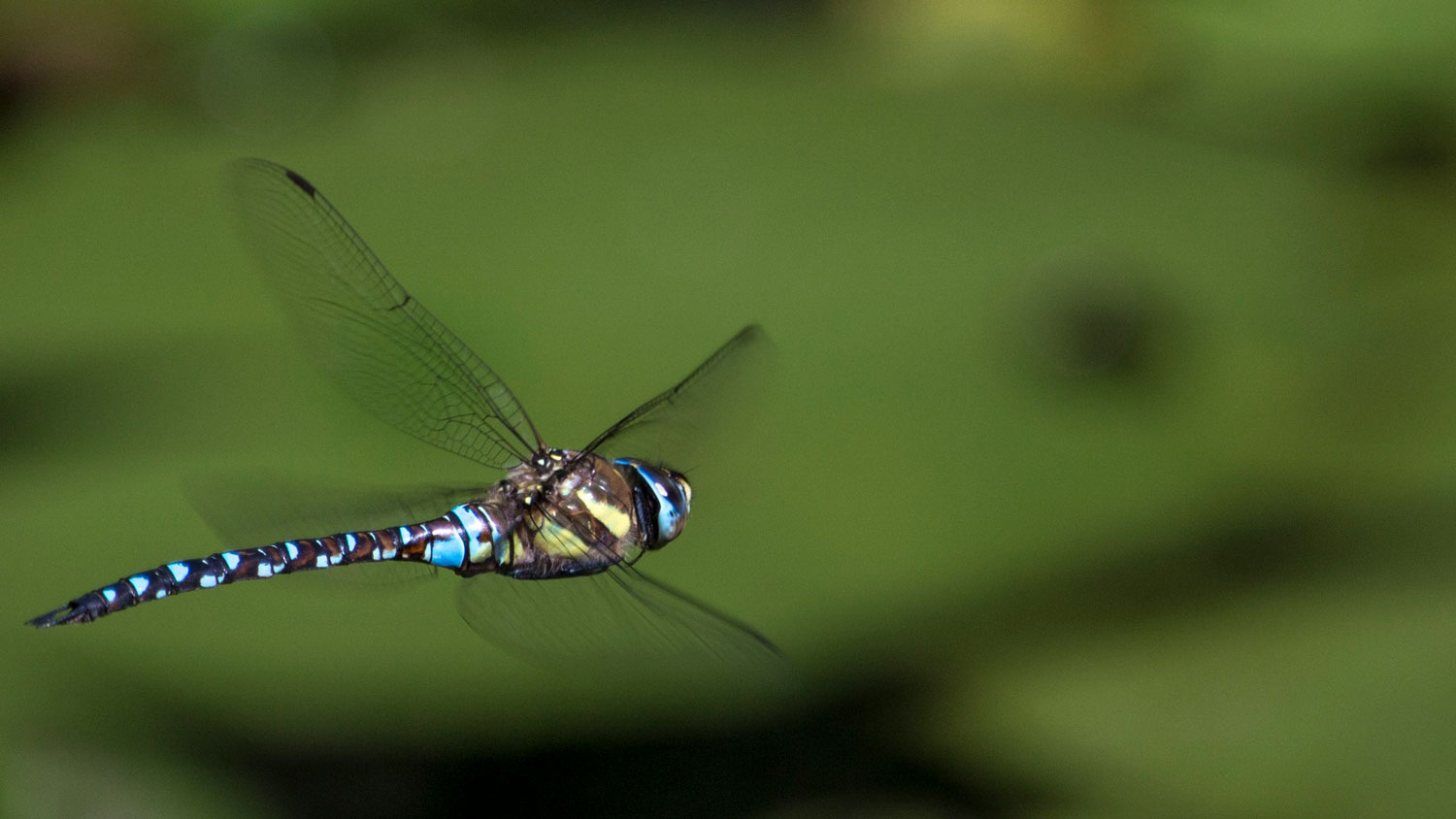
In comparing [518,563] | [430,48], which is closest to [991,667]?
[518,563]

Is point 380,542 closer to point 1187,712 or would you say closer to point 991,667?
point 991,667

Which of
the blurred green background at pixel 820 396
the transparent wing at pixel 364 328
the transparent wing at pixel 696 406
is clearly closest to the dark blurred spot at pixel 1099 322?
the blurred green background at pixel 820 396

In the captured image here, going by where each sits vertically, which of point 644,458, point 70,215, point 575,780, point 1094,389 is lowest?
point 575,780

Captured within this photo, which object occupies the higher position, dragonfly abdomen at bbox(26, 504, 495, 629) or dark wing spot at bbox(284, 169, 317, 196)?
dark wing spot at bbox(284, 169, 317, 196)

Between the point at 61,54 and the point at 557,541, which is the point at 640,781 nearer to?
the point at 557,541

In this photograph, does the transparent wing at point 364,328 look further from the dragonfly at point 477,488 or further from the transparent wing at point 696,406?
the transparent wing at point 696,406

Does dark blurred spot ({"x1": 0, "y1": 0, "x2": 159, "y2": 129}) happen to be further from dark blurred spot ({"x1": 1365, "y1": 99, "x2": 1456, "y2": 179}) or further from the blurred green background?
dark blurred spot ({"x1": 1365, "y1": 99, "x2": 1456, "y2": 179})

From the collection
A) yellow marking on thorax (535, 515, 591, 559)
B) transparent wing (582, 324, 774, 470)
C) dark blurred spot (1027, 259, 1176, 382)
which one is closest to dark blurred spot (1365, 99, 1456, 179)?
dark blurred spot (1027, 259, 1176, 382)
